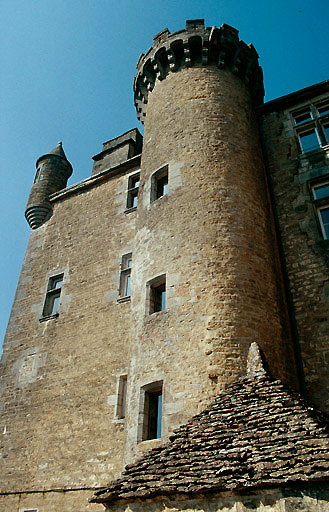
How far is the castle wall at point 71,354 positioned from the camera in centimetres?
1042

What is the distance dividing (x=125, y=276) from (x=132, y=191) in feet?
9.89

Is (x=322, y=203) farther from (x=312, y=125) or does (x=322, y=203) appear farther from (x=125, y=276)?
(x=125, y=276)

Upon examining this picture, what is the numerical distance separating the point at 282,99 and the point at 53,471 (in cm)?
1110

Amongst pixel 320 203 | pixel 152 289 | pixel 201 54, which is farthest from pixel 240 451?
pixel 201 54

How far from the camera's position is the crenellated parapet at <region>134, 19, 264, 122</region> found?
496 inches

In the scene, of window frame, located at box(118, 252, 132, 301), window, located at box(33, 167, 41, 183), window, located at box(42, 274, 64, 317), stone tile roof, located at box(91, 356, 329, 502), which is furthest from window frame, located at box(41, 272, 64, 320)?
stone tile roof, located at box(91, 356, 329, 502)

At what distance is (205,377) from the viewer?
7.91 m

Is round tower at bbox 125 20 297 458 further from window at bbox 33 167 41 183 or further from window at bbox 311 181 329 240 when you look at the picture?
window at bbox 33 167 41 183

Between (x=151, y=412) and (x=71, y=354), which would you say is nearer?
(x=151, y=412)

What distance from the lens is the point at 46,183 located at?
1664 centimetres

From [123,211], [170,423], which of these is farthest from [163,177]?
[170,423]

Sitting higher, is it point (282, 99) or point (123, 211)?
point (282, 99)

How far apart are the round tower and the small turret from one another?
4.99 metres

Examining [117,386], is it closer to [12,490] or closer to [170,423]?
[170,423]
